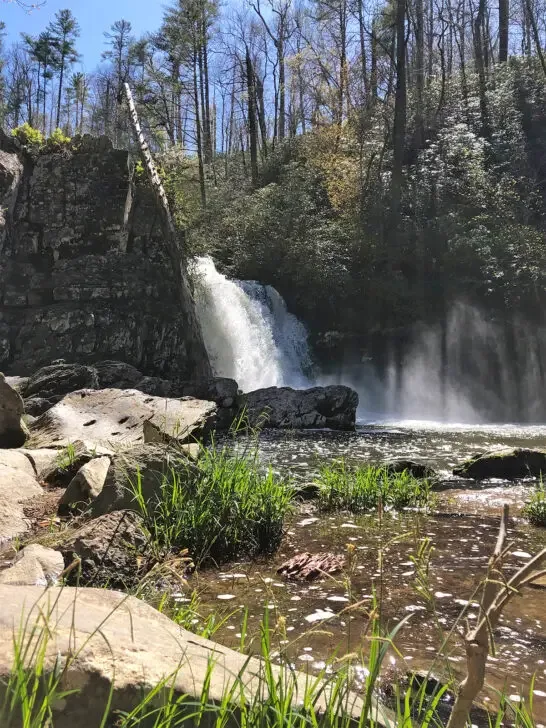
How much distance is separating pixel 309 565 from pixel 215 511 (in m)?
0.79

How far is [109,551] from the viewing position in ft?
10.8

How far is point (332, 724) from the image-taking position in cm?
131

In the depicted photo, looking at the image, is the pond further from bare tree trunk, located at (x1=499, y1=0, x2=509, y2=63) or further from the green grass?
bare tree trunk, located at (x1=499, y1=0, x2=509, y2=63)

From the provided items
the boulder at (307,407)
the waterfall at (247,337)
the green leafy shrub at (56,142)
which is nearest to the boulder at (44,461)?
the boulder at (307,407)

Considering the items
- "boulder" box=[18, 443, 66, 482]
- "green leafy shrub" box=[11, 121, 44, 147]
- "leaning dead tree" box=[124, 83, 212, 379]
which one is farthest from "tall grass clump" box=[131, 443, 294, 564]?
"green leafy shrub" box=[11, 121, 44, 147]

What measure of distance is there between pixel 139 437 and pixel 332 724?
6029mm

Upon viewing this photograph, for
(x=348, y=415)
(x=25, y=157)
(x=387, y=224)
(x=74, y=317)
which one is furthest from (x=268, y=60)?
(x=348, y=415)

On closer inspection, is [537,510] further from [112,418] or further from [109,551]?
[112,418]

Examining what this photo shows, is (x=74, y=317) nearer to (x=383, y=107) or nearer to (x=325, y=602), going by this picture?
(x=325, y=602)

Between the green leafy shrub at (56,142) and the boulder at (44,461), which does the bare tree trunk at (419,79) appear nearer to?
the green leafy shrub at (56,142)

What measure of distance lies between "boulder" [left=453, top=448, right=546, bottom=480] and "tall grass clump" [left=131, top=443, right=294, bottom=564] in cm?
419

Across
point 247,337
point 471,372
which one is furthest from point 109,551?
point 471,372

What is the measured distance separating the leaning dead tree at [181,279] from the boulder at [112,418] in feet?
25.0

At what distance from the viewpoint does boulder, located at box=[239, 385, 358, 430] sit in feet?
43.7
